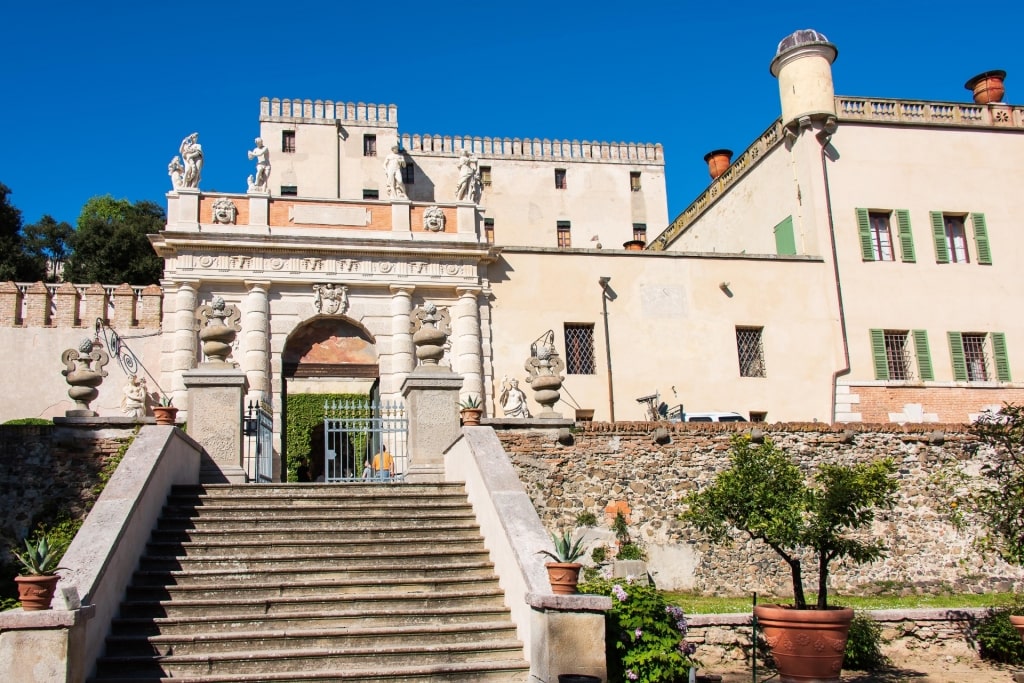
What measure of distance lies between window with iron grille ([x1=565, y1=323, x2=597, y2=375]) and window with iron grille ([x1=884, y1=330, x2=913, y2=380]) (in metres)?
8.21

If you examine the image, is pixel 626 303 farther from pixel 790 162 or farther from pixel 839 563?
pixel 839 563

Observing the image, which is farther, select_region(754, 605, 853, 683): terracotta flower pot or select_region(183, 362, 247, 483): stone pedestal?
select_region(183, 362, 247, 483): stone pedestal

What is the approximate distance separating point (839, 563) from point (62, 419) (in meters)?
12.7

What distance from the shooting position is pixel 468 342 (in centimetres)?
2456

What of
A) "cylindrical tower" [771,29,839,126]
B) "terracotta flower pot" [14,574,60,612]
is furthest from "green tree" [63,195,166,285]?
"terracotta flower pot" [14,574,60,612]

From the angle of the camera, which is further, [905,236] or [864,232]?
[905,236]

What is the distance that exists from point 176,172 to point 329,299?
16.4 ft

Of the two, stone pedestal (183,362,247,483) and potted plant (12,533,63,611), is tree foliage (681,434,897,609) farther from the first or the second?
stone pedestal (183,362,247,483)

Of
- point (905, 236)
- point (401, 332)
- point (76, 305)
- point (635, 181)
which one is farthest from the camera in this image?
point (635, 181)

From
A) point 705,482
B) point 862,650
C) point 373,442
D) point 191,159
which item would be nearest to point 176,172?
point 191,159

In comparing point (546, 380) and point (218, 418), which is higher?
point (546, 380)

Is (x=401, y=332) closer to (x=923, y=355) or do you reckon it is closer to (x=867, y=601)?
(x=867, y=601)

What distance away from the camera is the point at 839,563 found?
1616cm

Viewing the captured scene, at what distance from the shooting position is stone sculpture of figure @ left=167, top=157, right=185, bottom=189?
24109mm
